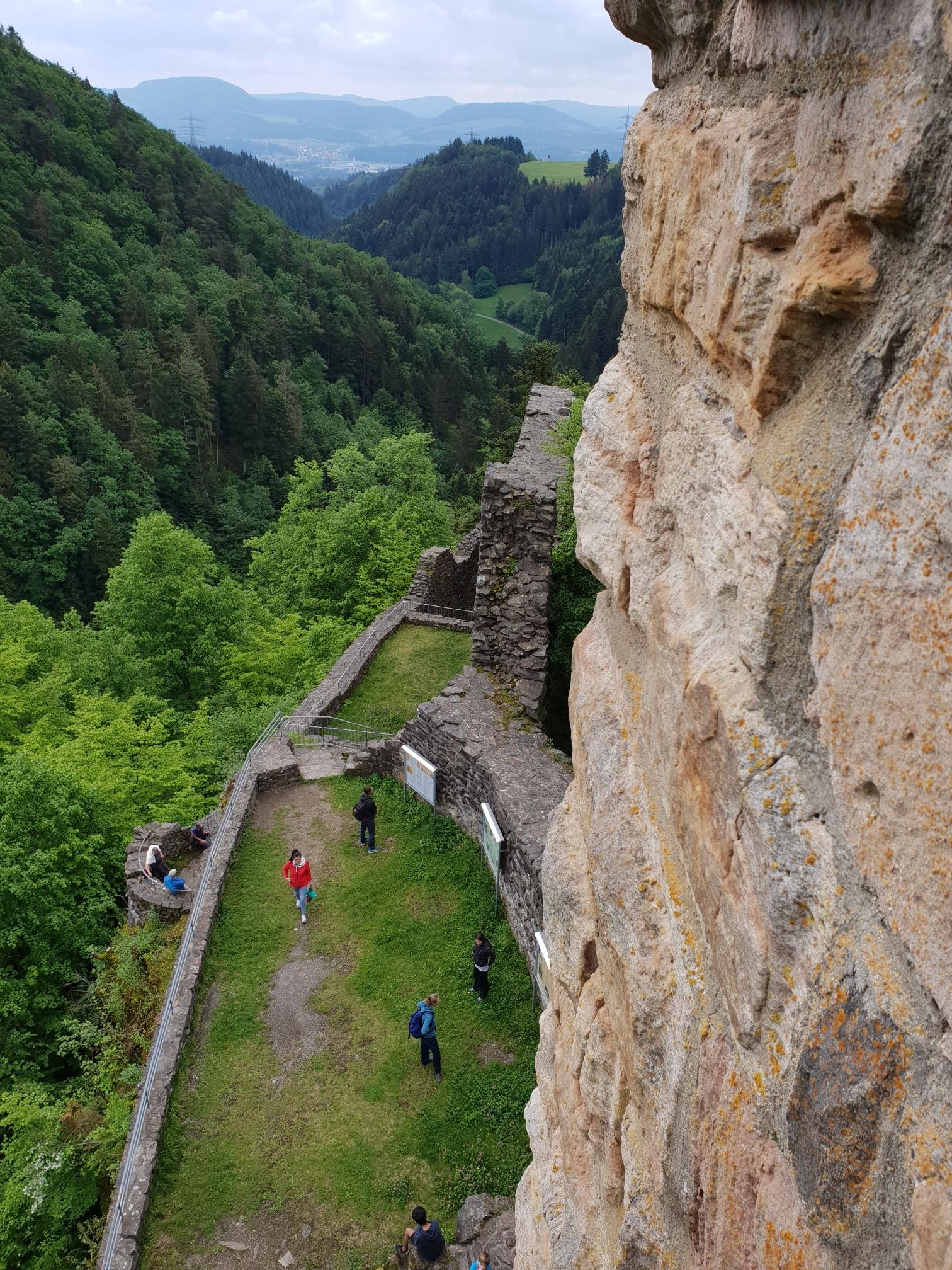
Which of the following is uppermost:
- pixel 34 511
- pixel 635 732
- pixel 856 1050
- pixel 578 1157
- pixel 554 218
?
pixel 554 218

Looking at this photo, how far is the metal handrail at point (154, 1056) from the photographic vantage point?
25.6 feet

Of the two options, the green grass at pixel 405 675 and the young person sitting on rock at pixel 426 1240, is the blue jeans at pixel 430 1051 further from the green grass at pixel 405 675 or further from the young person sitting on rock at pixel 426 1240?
the green grass at pixel 405 675

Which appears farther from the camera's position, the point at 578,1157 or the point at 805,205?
the point at 578,1157

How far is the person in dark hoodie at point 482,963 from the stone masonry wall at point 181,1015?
3396mm

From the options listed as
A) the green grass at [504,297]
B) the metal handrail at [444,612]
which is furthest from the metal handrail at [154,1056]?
the green grass at [504,297]

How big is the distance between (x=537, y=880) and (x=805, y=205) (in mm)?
8499

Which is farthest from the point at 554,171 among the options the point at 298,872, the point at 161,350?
the point at 298,872

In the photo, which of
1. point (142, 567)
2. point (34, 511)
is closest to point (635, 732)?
point (142, 567)

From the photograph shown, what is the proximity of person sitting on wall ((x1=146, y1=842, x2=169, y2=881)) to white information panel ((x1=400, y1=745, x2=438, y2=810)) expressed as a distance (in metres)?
3.97

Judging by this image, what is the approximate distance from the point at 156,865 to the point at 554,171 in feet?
677

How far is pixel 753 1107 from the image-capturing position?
221 cm

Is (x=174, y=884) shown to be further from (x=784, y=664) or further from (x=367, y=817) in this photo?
(x=784, y=664)

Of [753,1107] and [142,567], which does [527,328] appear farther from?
[753,1107]

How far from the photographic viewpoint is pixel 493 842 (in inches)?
418
